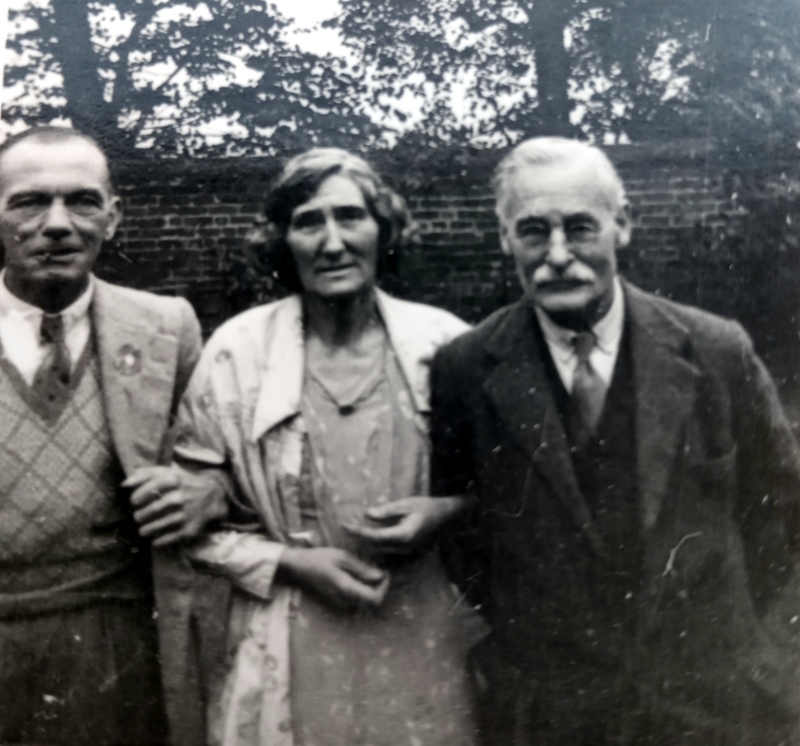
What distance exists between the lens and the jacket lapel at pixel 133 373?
11.3ft

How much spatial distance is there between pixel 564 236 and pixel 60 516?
211 centimetres

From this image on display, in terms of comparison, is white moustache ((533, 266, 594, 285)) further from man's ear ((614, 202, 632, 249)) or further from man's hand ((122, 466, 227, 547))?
man's hand ((122, 466, 227, 547))

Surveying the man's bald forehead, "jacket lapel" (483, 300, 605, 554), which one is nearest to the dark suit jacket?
"jacket lapel" (483, 300, 605, 554)

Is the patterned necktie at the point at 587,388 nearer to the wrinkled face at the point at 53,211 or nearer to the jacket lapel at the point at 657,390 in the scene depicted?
the jacket lapel at the point at 657,390

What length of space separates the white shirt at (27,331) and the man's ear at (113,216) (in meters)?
0.18

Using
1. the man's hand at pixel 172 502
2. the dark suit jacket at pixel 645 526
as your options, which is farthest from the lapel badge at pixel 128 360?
the dark suit jacket at pixel 645 526

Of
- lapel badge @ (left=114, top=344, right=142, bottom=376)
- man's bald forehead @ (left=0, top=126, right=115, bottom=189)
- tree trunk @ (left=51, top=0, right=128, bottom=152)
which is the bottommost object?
lapel badge @ (left=114, top=344, right=142, bottom=376)

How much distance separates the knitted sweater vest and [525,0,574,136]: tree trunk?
2.04 m

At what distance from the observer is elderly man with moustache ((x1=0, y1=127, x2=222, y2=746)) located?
11.2 ft

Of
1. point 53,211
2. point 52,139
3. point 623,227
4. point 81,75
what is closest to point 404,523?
point 623,227

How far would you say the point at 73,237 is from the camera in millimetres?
3475

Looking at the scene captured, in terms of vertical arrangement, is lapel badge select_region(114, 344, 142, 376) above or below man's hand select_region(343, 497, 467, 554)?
above

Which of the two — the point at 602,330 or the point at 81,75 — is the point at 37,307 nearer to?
the point at 81,75

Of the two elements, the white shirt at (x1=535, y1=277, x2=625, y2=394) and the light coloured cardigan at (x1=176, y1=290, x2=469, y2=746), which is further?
the white shirt at (x1=535, y1=277, x2=625, y2=394)
